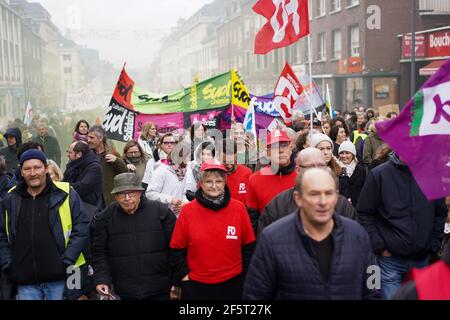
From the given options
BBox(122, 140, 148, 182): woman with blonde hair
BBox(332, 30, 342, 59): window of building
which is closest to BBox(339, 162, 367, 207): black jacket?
BBox(122, 140, 148, 182): woman with blonde hair

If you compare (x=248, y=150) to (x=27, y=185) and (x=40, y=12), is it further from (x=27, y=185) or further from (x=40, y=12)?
(x=40, y=12)

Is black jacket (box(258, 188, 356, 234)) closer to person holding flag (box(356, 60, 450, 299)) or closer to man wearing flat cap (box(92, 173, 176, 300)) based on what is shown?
person holding flag (box(356, 60, 450, 299))

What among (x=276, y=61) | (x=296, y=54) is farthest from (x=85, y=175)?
(x=276, y=61)

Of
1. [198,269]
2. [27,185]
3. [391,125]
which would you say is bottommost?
[198,269]

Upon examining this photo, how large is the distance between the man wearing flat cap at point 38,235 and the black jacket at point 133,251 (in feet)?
0.62

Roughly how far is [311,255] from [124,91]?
27.1ft

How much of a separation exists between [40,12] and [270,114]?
56250mm

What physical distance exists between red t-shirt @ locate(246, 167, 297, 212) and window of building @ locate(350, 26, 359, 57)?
26.5m

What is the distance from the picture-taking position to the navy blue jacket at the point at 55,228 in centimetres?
461

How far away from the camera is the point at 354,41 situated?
3105cm

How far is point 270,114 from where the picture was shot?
1197 cm

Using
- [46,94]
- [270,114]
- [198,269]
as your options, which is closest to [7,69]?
[46,94]

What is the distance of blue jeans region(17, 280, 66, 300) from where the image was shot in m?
4.61

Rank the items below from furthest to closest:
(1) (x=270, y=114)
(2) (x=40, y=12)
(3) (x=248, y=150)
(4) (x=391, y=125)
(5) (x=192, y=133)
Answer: (2) (x=40, y=12) → (1) (x=270, y=114) → (5) (x=192, y=133) → (3) (x=248, y=150) → (4) (x=391, y=125)
